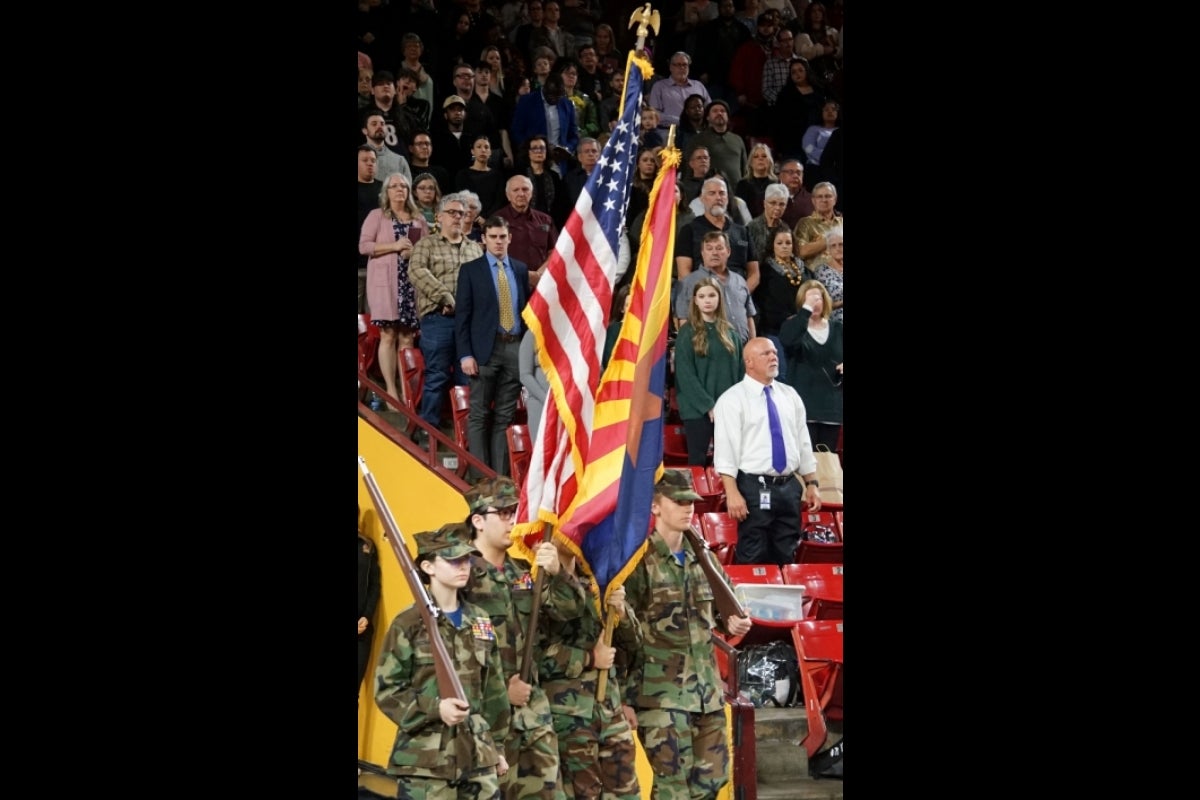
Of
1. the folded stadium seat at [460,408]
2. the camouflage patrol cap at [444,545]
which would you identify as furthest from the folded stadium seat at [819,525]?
the camouflage patrol cap at [444,545]

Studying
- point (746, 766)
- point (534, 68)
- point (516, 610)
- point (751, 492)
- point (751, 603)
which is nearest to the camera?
point (516, 610)

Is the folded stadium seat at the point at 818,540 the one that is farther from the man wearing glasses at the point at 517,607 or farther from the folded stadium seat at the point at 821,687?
the man wearing glasses at the point at 517,607

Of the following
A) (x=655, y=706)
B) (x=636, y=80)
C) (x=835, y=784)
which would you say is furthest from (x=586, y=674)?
(x=636, y=80)

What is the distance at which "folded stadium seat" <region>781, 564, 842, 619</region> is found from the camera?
8.96 meters

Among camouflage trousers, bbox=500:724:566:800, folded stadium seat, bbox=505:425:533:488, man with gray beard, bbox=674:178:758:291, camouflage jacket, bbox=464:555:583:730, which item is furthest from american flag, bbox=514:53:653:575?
man with gray beard, bbox=674:178:758:291

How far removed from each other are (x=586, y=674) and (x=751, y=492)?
7.45 ft

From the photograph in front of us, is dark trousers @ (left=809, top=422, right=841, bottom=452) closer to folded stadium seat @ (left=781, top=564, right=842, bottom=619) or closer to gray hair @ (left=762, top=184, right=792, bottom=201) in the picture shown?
folded stadium seat @ (left=781, top=564, right=842, bottom=619)

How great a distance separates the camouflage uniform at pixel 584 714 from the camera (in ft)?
23.9

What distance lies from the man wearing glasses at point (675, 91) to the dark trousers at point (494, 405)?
3.23 meters

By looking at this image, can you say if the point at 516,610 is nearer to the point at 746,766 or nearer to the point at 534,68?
the point at 746,766

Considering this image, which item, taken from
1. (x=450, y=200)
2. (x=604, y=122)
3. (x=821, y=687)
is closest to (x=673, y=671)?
(x=821, y=687)

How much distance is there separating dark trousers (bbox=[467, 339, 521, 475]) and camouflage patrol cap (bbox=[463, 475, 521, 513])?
1.87 meters

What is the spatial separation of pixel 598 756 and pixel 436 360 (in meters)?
2.78

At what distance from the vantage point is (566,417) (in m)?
7.42
